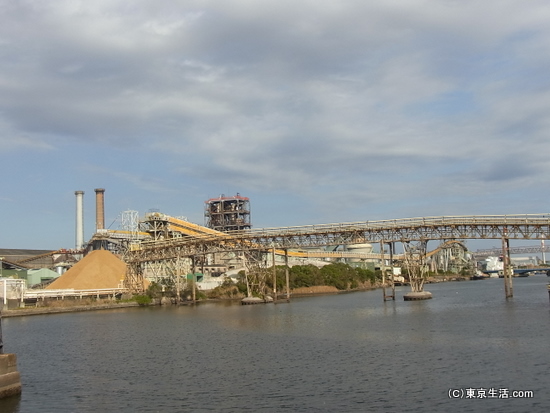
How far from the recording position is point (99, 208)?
170250 mm

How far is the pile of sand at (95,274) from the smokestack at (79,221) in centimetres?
5651

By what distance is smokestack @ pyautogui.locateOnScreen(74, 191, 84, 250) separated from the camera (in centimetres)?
17757

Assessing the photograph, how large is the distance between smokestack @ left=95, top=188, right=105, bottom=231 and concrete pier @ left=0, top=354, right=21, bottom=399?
139 metres

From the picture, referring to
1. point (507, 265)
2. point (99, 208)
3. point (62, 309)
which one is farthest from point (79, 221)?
point (507, 265)

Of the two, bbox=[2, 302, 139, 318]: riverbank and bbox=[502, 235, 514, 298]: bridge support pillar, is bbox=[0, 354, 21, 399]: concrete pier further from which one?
bbox=[502, 235, 514, 298]: bridge support pillar

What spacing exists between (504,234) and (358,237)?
22.2m

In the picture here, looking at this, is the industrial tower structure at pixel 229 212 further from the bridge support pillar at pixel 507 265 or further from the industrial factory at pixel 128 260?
the bridge support pillar at pixel 507 265

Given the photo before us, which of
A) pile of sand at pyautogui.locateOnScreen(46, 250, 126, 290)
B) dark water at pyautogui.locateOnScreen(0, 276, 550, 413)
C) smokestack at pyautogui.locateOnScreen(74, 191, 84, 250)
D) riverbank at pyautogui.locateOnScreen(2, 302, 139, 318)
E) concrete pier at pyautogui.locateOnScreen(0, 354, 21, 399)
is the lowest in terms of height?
dark water at pyautogui.locateOnScreen(0, 276, 550, 413)

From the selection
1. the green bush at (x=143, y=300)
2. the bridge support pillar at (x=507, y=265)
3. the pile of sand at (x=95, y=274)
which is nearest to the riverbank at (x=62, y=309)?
the green bush at (x=143, y=300)

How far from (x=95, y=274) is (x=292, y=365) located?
86699 mm

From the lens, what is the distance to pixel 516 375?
104ft

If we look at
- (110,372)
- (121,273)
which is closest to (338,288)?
(121,273)

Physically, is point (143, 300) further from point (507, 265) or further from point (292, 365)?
point (292, 365)

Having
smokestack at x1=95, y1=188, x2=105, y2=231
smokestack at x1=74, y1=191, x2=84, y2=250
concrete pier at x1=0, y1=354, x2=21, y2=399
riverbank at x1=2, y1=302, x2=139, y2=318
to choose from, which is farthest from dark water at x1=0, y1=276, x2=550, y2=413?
smokestack at x1=74, y1=191, x2=84, y2=250
